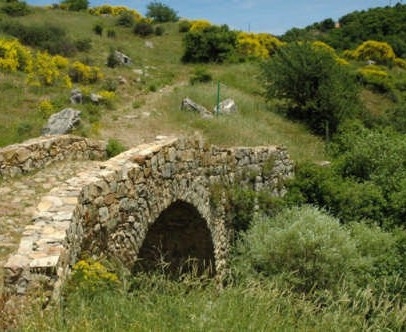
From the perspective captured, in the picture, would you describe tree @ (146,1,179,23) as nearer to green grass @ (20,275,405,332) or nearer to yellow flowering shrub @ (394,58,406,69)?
yellow flowering shrub @ (394,58,406,69)

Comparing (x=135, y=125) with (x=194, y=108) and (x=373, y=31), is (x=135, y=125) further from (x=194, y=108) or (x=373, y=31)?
(x=373, y=31)

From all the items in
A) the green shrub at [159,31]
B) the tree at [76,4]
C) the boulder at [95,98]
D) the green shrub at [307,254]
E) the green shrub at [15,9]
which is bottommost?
the green shrub at [307,254]

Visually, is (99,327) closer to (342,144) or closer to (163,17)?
(342,144)

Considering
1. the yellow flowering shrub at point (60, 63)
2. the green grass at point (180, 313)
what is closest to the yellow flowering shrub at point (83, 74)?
the yellow flowering shrub at point (60, 63)

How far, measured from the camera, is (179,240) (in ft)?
32.9

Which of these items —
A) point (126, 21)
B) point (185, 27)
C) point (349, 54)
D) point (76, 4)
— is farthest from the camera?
point (76, 4)

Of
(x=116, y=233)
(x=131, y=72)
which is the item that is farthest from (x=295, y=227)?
(x=131, y=72)

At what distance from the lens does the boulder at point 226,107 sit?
783 inches

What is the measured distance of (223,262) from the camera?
10969 millimetres

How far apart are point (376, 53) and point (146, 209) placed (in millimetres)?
37677

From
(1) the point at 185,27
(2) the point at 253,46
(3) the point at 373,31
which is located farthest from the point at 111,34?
(3) the point at 373,31

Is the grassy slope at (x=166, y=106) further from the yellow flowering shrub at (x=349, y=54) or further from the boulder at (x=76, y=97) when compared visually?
the yellow flowering shrub at (x=349, y=54)

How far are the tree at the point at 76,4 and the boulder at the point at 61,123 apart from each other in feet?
107

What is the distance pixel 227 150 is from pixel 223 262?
2.32 metres
